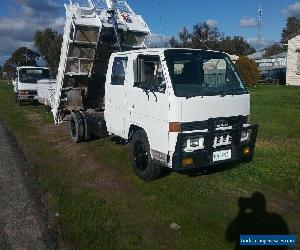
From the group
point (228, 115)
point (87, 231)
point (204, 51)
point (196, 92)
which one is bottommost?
point (87, 231)

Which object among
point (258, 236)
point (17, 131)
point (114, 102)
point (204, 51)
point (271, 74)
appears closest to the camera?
point (258, 236)

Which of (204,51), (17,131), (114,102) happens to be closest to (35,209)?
(114,102)

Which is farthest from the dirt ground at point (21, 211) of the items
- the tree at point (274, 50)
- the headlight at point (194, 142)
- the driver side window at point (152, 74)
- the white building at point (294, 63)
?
the tree at point (274, 50)

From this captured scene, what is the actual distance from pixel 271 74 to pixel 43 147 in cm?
3781

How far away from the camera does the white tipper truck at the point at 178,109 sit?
666 cm

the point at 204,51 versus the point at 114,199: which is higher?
the point at 204,51

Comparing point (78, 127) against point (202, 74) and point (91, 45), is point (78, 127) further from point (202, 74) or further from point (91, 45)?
point (202, 74)

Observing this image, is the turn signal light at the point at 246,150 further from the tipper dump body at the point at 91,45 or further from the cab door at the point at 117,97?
the tipper dump body at the point at 91,45

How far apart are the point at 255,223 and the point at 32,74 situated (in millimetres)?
19825

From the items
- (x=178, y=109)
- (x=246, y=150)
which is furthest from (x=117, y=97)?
(x=246, y=150)

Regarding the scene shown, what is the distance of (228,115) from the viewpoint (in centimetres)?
707

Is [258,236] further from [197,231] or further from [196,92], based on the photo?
[196,92]

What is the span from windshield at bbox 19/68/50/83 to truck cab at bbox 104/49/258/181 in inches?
621

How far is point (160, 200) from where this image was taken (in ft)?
21.7
